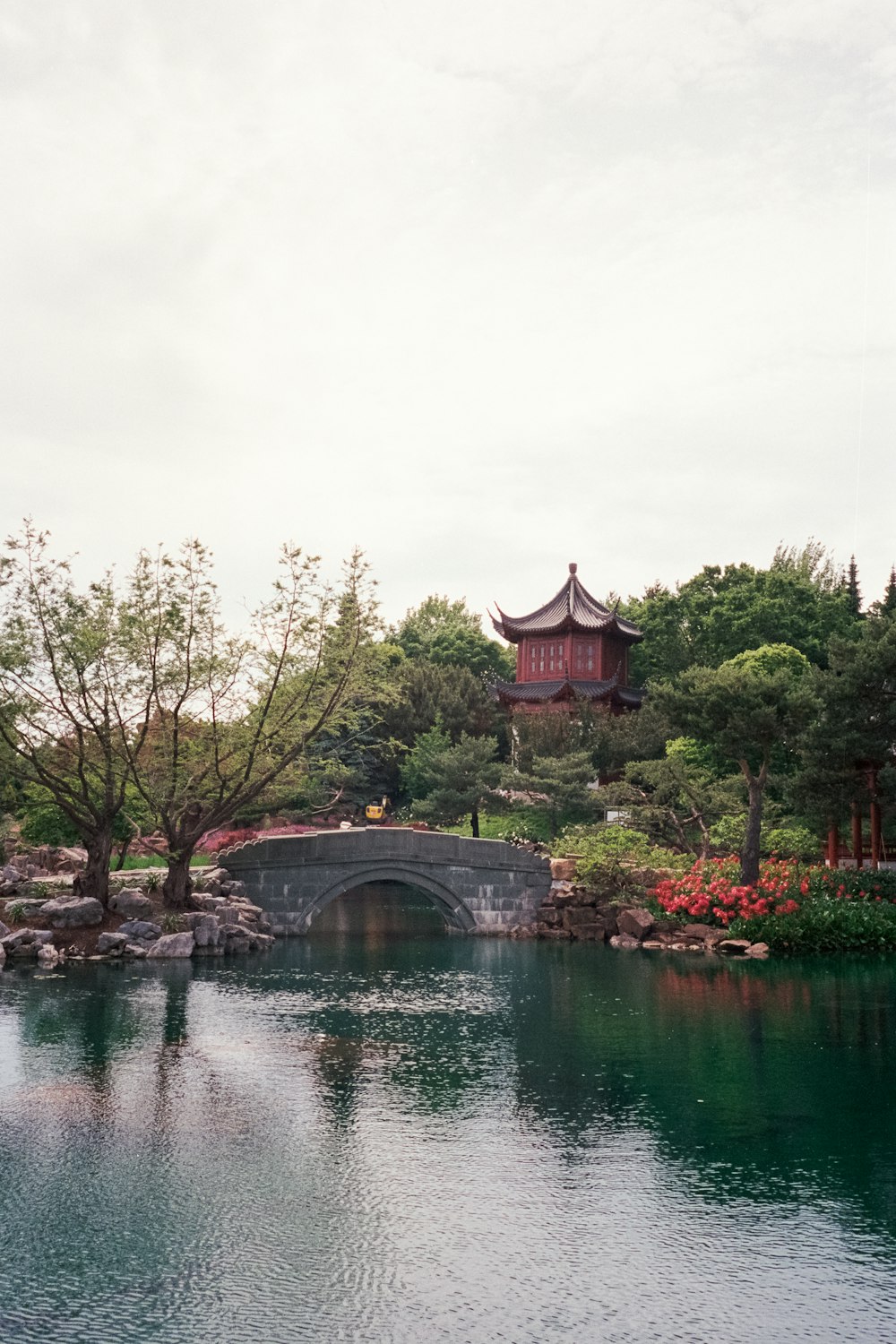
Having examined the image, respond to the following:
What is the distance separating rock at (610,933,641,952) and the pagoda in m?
21.6

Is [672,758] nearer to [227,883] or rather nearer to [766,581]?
[227,883]

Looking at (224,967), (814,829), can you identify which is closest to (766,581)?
(814,829)

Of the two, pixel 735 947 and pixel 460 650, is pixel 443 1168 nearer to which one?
pixel 735 947

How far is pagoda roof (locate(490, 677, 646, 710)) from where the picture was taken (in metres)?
52.9

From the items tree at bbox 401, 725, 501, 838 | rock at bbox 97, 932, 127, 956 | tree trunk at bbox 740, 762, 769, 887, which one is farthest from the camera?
tree at bbox 401, 725, 501, 838

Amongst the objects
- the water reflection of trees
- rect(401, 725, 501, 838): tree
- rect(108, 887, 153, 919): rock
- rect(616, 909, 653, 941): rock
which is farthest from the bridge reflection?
the water reflection of trees

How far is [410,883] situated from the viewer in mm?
32719

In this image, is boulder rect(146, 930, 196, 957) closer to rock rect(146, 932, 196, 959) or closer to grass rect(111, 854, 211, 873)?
rock rect(146, 932, 196, 959)

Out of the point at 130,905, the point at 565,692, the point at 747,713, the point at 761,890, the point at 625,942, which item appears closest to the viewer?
the point at 130,905

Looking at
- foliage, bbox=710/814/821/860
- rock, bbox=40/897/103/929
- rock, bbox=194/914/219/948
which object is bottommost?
rock, bbox=194/914/219/948

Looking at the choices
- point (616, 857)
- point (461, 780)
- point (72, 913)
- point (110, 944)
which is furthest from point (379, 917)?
point (110, 944)

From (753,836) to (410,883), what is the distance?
896cm

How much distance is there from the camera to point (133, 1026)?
1861 cm

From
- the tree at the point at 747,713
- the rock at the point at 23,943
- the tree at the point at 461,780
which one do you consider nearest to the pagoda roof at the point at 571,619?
the tree at the point at 461,780
